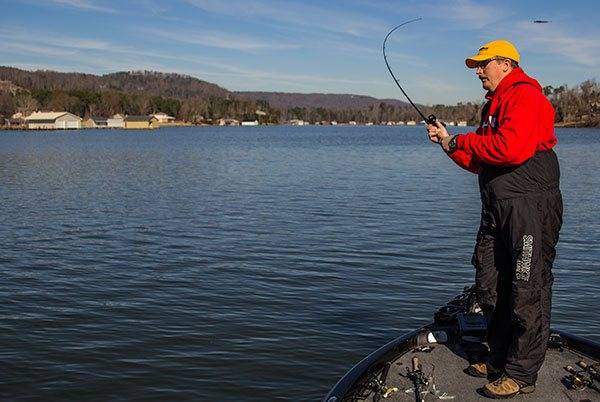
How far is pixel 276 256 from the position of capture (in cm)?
1600

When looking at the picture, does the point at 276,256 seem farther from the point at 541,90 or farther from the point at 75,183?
the point at 75,183

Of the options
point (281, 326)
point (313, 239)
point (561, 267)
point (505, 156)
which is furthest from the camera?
point (313, 239)

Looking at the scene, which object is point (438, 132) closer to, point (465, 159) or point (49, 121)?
point (465, 159)

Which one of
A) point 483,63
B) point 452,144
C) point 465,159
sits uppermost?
point 483,63

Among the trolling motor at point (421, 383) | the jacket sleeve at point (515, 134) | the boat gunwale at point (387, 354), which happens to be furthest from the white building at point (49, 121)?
the jacket sleeve at point (515, 134)

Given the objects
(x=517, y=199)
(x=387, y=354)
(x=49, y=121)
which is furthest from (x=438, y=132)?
(x=49, y=121)

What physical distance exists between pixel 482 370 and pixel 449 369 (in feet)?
0.91

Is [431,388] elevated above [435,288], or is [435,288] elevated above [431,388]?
[431,388]

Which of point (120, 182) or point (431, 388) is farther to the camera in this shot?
point (120, 182)

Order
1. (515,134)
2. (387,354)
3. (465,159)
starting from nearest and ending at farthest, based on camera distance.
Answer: (515,134) < (465,159) < (387,354)

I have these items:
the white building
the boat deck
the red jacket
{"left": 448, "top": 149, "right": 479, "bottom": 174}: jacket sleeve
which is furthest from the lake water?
the white building

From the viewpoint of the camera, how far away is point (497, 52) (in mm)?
5777

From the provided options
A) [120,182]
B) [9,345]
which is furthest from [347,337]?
[120,182]

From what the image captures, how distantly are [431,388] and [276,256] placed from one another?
1044 cm
